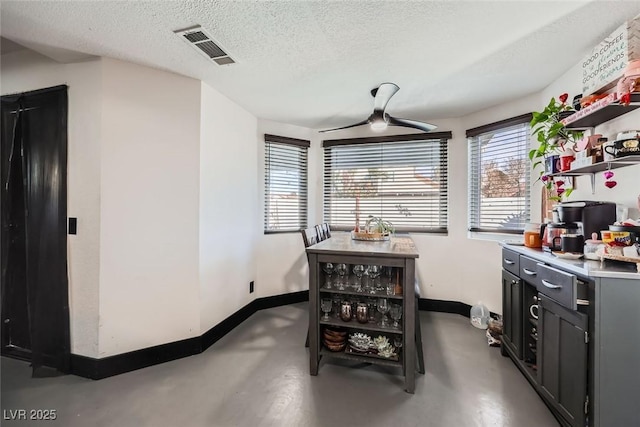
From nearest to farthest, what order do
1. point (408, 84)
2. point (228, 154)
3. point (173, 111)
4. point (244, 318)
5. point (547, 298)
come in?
point (547, 298) < point (173, 111) < point (408, 84) < point (228, 154) < point (244, 318)

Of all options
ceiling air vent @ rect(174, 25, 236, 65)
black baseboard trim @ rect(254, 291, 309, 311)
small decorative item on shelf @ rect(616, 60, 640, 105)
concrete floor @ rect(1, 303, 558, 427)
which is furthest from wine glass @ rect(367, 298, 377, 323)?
ceiling air vent @ rect(174, 25, 236, 65)

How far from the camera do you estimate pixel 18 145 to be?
7.02ft

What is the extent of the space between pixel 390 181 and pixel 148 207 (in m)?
2.74

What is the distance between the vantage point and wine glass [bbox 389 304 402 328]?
1.95 meters

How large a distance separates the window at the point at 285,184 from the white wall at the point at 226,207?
0.19 meters

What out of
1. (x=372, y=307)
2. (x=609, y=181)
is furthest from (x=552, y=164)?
(x=372, y=307)

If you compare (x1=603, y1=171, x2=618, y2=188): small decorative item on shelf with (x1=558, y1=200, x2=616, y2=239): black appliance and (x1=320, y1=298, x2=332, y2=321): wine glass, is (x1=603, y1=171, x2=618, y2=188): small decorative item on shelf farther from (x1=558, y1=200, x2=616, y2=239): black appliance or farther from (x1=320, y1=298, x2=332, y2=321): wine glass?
(x1=320, y1=298, x2=332, y2=321): wine glass

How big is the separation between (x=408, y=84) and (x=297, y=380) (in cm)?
263

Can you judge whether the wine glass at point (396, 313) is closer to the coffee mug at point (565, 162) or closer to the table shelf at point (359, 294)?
the table shelf at point (359, 294)

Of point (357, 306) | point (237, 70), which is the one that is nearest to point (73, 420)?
point (357, 306)

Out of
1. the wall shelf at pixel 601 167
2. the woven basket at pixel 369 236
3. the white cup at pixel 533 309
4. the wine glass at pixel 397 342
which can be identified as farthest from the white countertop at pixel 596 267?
the woven basket at pixel 369 236

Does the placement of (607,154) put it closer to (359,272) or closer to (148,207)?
(359,272)

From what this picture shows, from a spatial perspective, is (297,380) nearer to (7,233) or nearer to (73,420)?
(73,420)

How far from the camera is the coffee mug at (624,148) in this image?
1.43 meters
